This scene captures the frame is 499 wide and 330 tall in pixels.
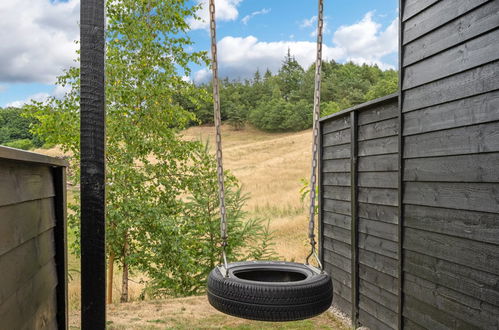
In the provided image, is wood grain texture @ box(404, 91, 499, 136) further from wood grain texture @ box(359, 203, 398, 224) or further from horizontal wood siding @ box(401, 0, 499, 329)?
wood grain texture @ box(359, 203, 398, 224)

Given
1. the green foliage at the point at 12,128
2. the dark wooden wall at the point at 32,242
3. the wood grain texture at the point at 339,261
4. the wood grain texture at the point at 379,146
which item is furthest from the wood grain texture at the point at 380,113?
the green foliage at the point at 12,128

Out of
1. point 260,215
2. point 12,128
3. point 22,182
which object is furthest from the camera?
point 260,215

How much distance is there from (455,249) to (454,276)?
0.16 metres

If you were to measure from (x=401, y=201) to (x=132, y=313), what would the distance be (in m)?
3.29

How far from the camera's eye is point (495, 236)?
2.02 m

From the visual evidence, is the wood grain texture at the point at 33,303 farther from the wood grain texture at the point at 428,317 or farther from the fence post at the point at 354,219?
the fence post at the point at 354,219

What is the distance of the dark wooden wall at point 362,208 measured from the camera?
3.33 meters

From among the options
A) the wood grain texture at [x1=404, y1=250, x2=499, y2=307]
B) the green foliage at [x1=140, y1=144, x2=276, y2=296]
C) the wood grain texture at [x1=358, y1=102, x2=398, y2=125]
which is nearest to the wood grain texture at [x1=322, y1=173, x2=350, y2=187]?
the wood grain texture at [x1=358, y1=102, x2=398, y2=125]

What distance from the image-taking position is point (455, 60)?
2328mm

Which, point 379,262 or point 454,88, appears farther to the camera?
point 379,262

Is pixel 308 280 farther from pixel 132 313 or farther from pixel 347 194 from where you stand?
pixel 132 313

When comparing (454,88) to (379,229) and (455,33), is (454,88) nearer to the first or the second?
(455,33)

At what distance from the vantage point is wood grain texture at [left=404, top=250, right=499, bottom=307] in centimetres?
209

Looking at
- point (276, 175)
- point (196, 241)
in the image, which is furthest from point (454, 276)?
point (276, 175)
